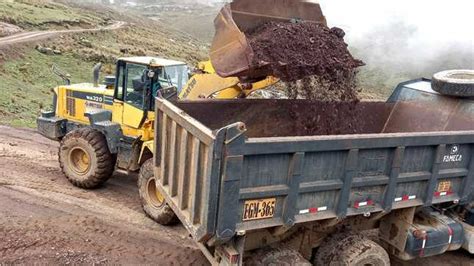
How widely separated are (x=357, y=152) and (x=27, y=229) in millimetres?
4800

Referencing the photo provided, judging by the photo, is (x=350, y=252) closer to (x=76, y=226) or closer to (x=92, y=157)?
(x=76, y=226)

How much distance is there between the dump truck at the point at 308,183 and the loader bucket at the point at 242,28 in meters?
0.64

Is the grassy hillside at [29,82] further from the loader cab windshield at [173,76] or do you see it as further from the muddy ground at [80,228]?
the loader cab windshield at [173,76]

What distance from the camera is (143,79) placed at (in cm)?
840

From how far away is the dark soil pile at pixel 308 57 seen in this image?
6086 mm

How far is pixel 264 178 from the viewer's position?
456 cm

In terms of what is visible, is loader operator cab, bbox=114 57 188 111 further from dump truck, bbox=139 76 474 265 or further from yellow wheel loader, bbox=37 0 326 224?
dump truck, bbox=139 76 474 265

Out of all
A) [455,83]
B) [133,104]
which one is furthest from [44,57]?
[455,83]

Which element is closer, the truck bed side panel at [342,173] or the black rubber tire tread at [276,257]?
the truck bed side panel at [342,173]

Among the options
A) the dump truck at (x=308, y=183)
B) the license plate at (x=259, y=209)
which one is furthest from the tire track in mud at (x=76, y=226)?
the license plate at (x=259, y=209)

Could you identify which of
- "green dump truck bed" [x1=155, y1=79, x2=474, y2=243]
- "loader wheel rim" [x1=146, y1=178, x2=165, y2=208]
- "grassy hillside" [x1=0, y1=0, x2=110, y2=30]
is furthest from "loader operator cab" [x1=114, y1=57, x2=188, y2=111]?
"grassy hillside" [x1=0, y1=0, x2=110, y2=30]

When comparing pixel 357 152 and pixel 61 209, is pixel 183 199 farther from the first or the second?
pixel 61 209

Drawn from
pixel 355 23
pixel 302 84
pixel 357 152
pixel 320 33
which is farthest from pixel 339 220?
pixel 355 23

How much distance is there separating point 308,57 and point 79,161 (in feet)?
16.6
